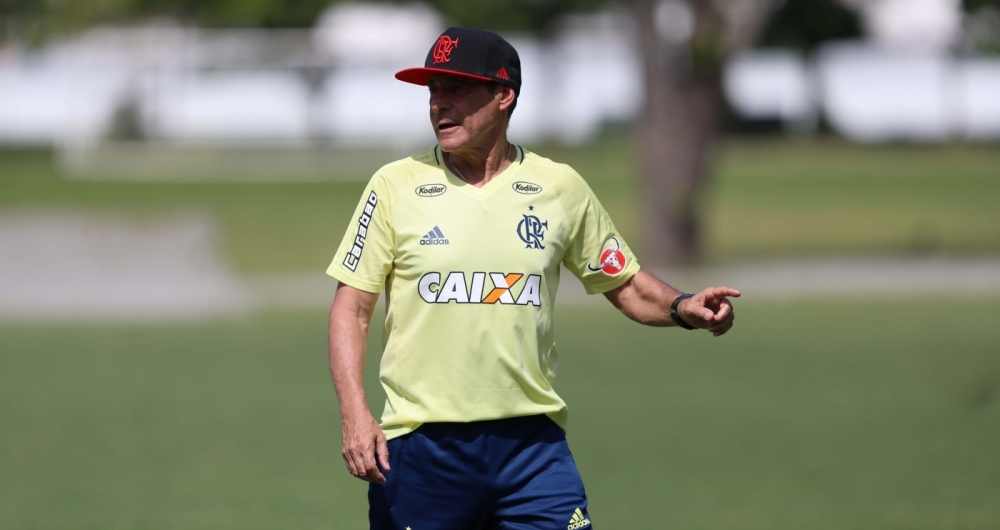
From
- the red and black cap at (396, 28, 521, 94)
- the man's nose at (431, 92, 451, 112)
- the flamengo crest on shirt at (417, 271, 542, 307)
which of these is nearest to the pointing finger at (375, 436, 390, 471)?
the flamengo crest on shirt at (417, 271, 542, 307)

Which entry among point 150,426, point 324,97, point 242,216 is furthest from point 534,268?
point 324,97

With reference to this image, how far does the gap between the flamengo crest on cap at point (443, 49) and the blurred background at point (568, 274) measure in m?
3.88

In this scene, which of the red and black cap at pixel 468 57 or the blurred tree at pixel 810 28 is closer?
the red and black cap at pixel 468 57

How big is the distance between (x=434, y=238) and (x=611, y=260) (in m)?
0.74

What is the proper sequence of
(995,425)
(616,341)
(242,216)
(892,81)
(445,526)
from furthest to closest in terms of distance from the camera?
(892,81), (242,216), (616,341), (995,425), (445,526)

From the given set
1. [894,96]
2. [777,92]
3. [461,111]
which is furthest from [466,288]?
[777,92]

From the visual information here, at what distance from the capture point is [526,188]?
4.56 metres

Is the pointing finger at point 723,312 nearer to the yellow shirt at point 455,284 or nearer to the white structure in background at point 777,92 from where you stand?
the yellow shirt at point 455,284

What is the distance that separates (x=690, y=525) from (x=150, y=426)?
475 cm

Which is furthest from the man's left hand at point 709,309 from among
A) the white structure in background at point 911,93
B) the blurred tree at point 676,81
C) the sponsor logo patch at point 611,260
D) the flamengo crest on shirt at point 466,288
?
the white structure in background at point 911,93

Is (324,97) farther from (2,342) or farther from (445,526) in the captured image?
(445,526)

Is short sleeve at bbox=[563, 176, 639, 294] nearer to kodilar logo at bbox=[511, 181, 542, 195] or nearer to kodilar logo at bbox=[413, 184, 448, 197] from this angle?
kodilar logo at bbox=[511, 181, 542, 195]

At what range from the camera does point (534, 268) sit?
4461 millimetres

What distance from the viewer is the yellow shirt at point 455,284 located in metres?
4.40
